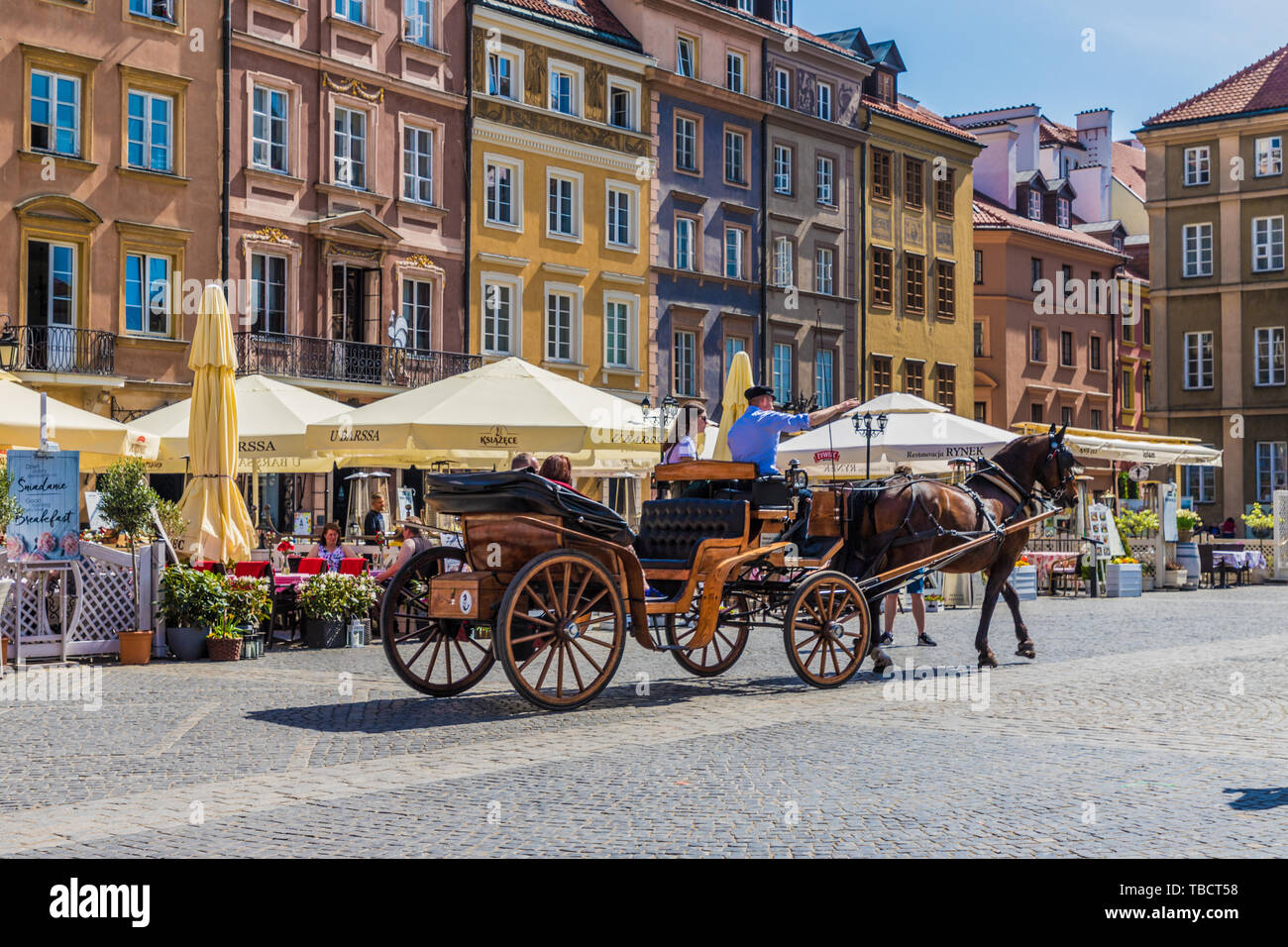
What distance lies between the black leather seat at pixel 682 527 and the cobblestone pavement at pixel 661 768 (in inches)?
41.4

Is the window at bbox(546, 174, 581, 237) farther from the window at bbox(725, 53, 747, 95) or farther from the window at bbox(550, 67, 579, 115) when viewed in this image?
the window at bbox(725, 53, 747, 95)

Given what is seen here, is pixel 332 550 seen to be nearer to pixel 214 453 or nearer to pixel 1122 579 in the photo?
pixel 214 453

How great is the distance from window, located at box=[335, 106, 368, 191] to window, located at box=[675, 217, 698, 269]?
10.7 metres

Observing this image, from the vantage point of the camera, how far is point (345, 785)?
817 cm

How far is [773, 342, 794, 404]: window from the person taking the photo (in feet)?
154

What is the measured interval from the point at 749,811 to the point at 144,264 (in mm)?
27145

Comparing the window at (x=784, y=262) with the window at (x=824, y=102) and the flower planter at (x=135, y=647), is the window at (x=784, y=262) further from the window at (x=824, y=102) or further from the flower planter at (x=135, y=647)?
the flower planter at (x=135, y=647)

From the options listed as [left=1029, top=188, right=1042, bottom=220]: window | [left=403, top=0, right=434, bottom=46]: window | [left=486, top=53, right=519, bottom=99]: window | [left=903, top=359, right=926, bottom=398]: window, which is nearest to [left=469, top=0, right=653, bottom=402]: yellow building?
[left=486, top=53, right=519, bottom=99]: window

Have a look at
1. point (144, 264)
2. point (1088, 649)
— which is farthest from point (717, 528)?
point (144, 264)

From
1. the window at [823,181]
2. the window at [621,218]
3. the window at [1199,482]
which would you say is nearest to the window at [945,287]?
the window at [823,181]

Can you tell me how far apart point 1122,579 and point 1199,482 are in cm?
2884

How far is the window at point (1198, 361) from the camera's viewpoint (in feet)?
180

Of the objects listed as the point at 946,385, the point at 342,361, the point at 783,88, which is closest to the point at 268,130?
the point at 342,361

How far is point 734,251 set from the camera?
1821 inches
